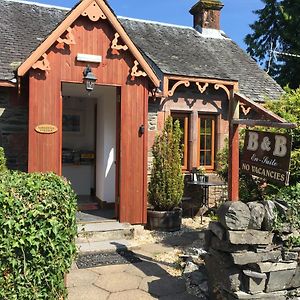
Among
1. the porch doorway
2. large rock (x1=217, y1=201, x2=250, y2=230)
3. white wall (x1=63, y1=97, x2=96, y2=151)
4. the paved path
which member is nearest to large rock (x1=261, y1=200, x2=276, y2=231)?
large rock (x1=217, y1=201, x2=250, y2=230)

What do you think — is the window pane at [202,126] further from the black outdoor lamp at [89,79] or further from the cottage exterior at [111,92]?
the black outdoor lamp at [89,79]

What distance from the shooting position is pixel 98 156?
32.4 feet

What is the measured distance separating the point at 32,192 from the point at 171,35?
385 inches

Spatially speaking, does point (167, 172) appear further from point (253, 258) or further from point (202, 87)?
point (253, 258)

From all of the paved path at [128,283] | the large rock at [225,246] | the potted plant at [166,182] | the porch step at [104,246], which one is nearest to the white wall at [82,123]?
the potted plant at [166,182]

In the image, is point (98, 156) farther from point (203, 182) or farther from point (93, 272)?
point (93, 272)

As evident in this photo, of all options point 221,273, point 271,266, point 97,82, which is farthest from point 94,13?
point 271,266

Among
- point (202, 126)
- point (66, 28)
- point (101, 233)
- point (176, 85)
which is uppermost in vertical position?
point (66, 28)

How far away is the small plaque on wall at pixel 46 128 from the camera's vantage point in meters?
7.20

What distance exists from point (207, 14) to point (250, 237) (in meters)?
10.9

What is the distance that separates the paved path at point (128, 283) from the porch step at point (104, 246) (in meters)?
0.75

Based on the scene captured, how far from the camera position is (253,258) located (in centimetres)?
407

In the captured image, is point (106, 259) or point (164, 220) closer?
point (106, 259)

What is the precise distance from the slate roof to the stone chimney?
0.40 m
